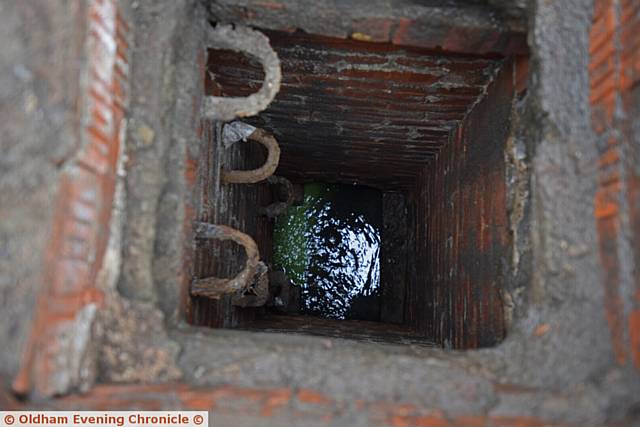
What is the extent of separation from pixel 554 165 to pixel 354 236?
12.4ft

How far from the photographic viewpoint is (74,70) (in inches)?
59.0

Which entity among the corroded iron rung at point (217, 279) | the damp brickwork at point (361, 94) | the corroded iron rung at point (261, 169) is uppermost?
the damp brickwork at point (361, 94)

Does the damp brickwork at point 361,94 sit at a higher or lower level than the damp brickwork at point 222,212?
higher

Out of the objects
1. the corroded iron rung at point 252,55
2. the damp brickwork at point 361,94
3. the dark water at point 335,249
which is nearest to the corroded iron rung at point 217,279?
the corroded iron rung at point 252,55

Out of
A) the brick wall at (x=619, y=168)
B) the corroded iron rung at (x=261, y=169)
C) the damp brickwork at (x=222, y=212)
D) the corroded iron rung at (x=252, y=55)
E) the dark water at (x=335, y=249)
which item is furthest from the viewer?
the dark water at (x=335, y=249)

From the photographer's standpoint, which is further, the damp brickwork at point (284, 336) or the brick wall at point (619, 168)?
the brick wall at point (619, 168)

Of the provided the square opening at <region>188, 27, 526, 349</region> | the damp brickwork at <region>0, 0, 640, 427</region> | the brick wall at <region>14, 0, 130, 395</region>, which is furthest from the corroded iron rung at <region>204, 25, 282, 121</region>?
the brick wall at <region>14, 0, 130, 395</region>

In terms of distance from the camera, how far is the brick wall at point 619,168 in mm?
1621

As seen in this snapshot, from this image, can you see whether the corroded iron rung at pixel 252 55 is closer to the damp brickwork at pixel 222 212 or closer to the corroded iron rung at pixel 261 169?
the damp brickwork at pixel 222 212

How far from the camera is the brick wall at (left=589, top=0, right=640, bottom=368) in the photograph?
162 cm

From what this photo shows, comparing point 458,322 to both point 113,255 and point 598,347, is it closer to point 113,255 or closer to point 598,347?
point 598,347

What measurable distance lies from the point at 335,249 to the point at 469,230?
2.75 m

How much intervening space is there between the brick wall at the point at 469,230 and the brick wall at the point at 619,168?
0.57 meters

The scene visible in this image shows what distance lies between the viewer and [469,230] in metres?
2.89
